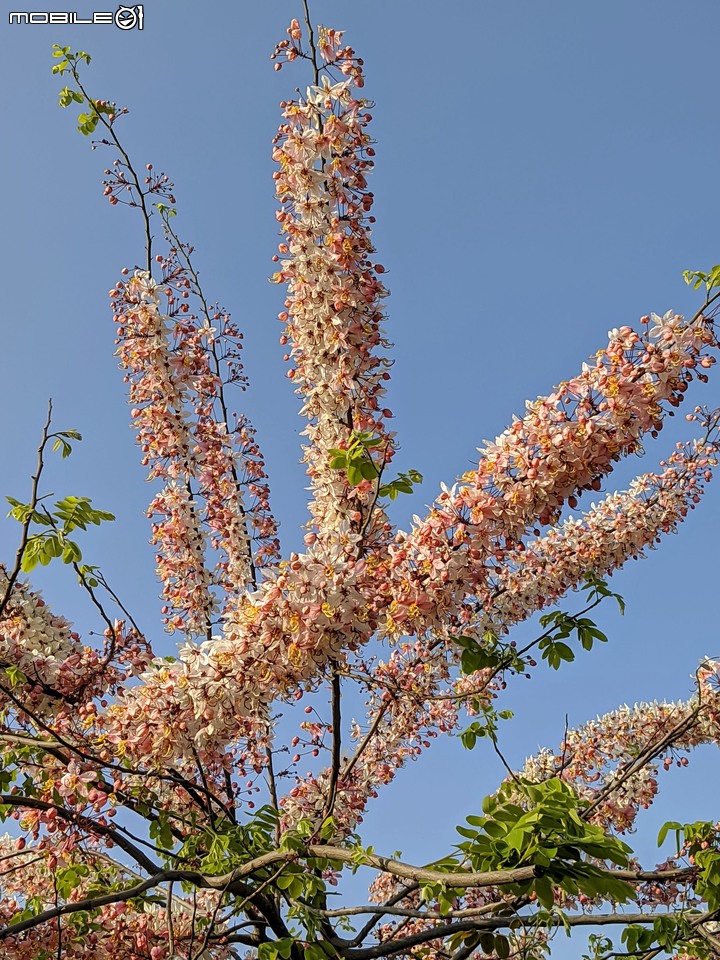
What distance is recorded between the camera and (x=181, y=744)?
309cm

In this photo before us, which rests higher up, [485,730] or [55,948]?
[485,730]

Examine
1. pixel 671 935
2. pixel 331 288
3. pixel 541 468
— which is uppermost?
pixel 331 288

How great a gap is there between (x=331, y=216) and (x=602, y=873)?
2.63 m

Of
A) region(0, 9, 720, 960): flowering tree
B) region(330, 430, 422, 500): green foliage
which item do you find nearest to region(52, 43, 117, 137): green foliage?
region(0, 9, 720, 960): flowering tree

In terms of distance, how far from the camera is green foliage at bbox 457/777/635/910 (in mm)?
2408

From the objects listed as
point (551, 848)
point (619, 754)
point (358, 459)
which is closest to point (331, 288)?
point (358, 459)

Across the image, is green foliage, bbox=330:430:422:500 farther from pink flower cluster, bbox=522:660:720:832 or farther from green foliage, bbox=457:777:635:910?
pink flower cluster, bbox=522:660:720:832

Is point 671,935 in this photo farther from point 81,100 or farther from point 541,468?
point 81,100

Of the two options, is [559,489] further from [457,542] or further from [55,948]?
[55,948]

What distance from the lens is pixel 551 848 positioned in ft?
8.01

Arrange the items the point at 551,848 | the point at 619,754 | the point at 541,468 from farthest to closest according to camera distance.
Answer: the point at 619,754 → the point at 541,468 → the point at 551,848

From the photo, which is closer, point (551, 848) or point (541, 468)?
point (551, 848)

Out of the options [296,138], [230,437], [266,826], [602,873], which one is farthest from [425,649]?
[296,138]

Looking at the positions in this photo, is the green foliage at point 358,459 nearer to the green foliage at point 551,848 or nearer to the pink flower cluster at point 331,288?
the pink flower cluster at point 331,288
